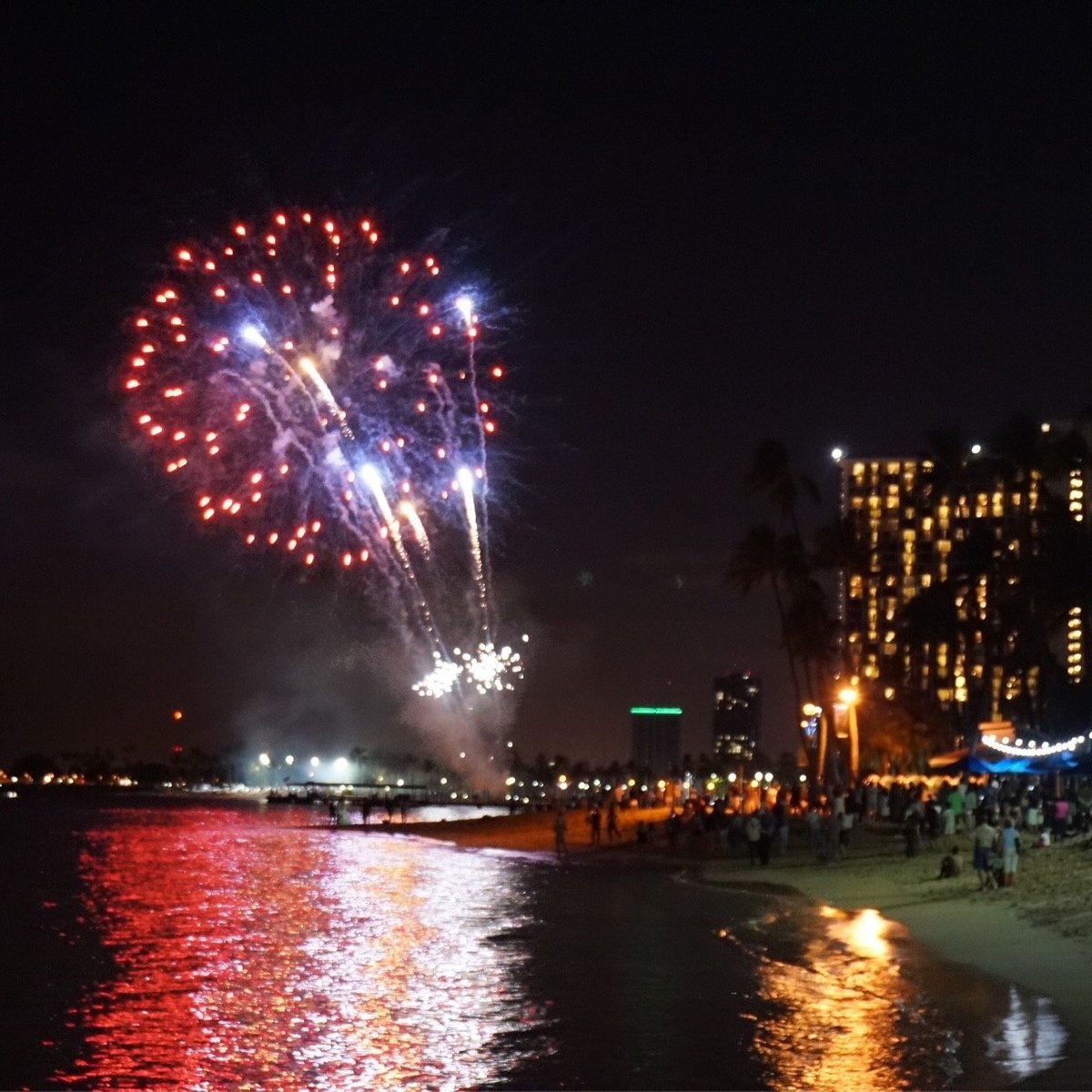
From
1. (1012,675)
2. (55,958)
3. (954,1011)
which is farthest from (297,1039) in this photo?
(1012,675)

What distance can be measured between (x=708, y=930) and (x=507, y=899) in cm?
811

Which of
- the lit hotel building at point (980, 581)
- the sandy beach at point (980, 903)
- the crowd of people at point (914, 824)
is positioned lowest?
the sandy beach at point (980, 903)

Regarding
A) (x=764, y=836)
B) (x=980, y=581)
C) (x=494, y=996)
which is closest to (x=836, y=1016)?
(x=494, y=996)

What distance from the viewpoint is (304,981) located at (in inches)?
813

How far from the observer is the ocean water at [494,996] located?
1446cm

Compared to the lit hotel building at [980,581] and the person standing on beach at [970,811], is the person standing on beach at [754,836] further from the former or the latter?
the lit hotel building at [980,581]

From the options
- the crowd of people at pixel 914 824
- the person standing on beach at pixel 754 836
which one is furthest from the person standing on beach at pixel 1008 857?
the person standing on beach at pixel 754 836

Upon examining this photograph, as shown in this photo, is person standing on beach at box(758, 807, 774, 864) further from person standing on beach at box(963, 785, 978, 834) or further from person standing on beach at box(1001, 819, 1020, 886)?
person standing on beach at box(1001, 819, 1020, 886)

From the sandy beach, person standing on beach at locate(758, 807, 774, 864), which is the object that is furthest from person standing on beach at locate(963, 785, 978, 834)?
person standing on beach at locate(758, 807, 774, 864)

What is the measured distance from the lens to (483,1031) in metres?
16.5

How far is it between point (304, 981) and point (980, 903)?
10.8 meters

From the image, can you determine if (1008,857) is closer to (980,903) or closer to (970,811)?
(980,903)

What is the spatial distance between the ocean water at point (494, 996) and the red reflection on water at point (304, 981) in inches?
2.4

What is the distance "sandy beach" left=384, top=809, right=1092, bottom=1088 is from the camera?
1711 cm
